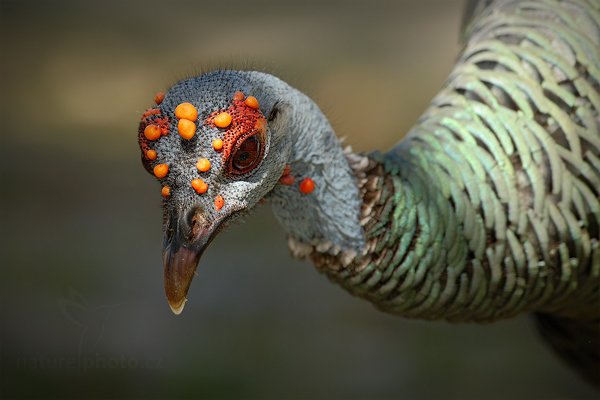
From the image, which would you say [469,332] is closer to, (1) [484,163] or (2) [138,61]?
(1) [484,163]

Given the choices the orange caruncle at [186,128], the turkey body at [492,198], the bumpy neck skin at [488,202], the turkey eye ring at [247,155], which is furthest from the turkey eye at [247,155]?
the turkey body at [492,198]

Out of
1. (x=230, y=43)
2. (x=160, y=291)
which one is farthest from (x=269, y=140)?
(x=230, y=43)

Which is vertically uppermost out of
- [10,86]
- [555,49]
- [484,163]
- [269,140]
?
[10,86]

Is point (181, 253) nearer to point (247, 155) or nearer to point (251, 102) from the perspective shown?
point (247, 155)

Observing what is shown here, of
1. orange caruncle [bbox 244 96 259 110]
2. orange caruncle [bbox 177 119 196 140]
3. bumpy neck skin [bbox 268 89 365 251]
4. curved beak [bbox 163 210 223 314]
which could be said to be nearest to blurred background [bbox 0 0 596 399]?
bumpy neck skin [bbox 268 89 365 251]

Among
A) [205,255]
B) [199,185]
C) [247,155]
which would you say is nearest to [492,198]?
[247,155]

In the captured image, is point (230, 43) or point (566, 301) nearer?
point (566, 301)
